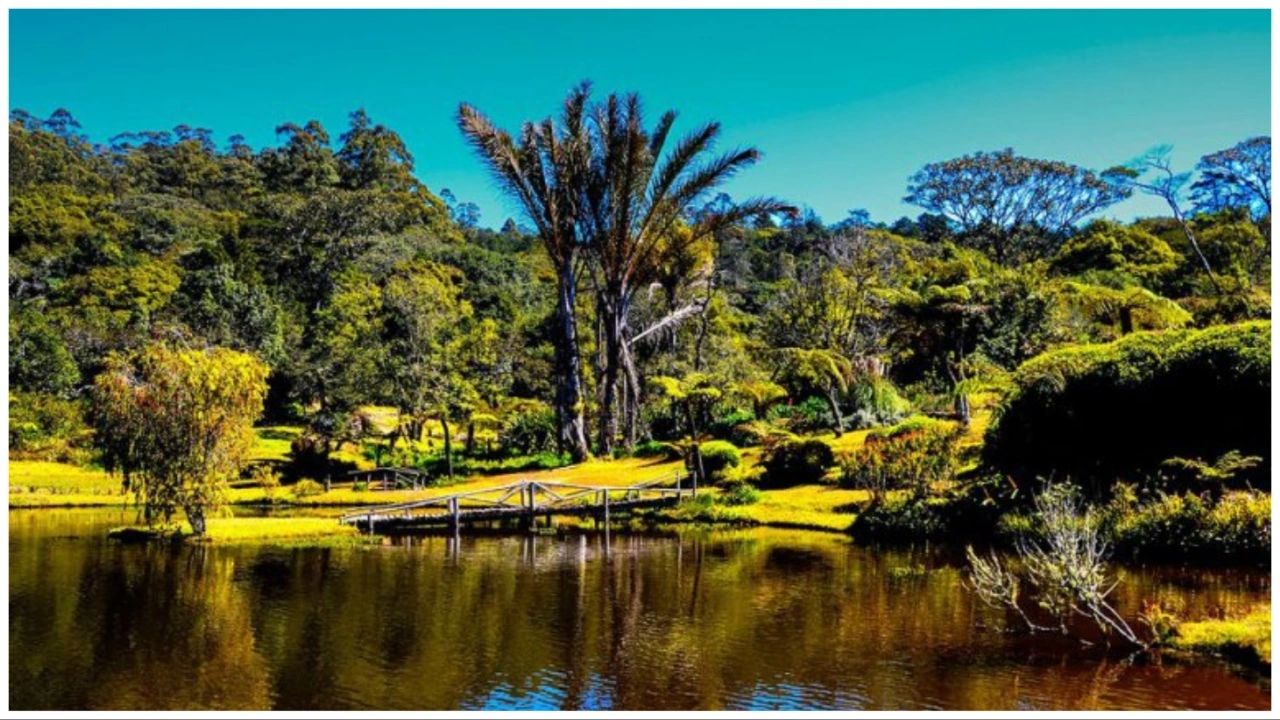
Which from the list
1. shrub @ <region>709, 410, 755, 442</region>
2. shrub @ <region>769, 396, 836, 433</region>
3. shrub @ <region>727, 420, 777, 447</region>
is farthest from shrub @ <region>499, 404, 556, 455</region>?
shrub @ <region>769, 396, 836, 433</region>

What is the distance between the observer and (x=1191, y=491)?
1995 cm

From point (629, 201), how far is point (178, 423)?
56.1 feet

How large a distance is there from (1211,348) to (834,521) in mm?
8601

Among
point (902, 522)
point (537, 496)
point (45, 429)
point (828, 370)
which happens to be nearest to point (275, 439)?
point (45, 429)

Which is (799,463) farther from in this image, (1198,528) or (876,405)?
(1198,528)

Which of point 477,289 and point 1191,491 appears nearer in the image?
point 1191,491

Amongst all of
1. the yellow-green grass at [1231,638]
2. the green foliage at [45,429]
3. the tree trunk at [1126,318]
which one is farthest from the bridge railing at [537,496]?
the green foliage at [45,429]

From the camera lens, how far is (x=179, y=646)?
13.1 metres

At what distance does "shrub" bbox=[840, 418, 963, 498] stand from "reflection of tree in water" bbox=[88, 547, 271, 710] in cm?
1401

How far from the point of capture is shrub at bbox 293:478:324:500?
109 feet

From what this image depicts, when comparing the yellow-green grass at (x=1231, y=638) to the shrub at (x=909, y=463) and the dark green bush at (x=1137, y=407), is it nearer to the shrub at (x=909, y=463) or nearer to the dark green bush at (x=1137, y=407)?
the dark green bush at (x=1137, y=407)

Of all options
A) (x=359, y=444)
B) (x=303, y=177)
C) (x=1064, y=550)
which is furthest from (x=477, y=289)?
(x=1064, y=550)

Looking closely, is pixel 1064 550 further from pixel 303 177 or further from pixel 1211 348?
pixel 303 177

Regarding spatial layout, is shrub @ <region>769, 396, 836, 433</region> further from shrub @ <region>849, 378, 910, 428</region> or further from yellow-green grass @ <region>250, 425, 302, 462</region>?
yellow-green grass @ <region>250, 425, 302, 462</region>
